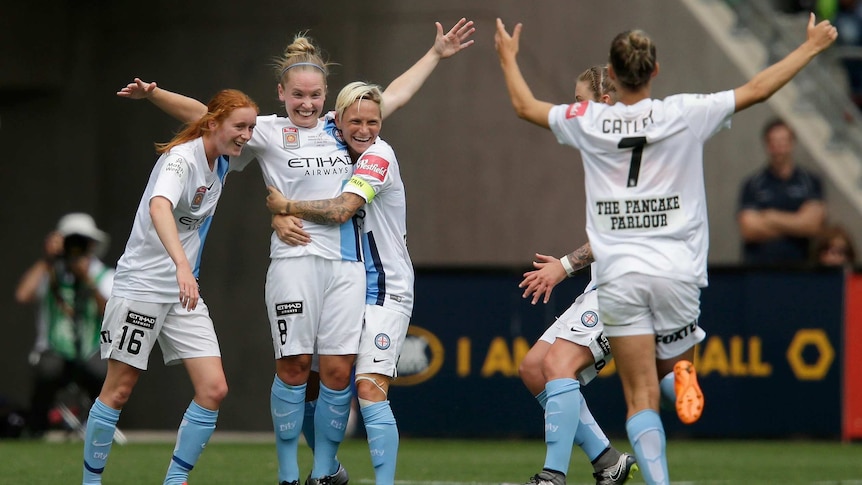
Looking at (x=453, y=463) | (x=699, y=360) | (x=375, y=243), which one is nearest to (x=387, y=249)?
(x=375, y=243)

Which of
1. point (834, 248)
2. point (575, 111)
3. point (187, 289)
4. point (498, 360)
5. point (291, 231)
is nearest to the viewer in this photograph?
point (575, 111)

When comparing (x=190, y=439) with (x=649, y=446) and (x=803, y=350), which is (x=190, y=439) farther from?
(x=803, y=350)

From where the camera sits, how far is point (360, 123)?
7688mm

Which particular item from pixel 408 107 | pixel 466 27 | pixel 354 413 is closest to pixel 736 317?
pixel 354 413

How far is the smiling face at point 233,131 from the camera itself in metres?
7.43

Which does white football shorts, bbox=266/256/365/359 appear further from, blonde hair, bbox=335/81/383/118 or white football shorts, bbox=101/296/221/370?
blonde hair, bbox=335/81/383/118

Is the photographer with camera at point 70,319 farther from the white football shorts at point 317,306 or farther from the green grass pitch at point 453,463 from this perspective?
the white football shorts at point 317,306

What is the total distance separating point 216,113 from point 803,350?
22.6ft

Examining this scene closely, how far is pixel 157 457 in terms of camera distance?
36.4 feet

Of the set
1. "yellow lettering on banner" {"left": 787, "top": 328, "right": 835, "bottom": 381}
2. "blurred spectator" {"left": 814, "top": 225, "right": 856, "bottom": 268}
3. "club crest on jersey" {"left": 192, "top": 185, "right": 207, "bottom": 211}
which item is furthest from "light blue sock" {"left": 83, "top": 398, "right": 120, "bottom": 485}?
"blurred spectator" {"left": 814, "top": 225, "right": 856, "bottom": 268}

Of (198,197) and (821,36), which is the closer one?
(821,36)

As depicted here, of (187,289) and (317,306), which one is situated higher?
(187,289)

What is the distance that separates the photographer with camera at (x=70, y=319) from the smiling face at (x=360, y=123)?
586cm

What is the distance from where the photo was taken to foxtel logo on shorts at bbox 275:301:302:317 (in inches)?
299
